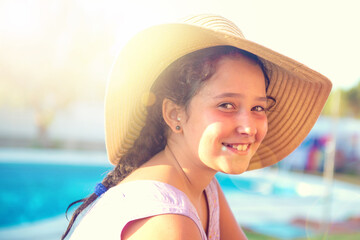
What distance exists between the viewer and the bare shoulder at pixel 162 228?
1.02 m

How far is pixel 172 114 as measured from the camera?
1415 mm

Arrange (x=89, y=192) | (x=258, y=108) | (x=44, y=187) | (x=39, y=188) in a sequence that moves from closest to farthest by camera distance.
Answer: (x=258, y=108), (x=89, y=192), (x=39, y=188), (x=44, y=187)

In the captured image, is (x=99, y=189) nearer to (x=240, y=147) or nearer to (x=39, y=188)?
(x=240, y=147)

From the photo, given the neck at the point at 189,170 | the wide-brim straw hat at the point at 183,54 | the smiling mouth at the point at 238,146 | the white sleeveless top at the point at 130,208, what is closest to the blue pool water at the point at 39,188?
the wide-brim straw hat at the point at 183,54

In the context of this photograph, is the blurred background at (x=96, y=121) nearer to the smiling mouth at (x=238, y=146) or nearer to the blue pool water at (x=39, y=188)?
the blue pool water at (x=39, y=188)

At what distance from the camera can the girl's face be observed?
4.05 ft

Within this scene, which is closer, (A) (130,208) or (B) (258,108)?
(A) (130,208)

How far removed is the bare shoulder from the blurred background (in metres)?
4.26

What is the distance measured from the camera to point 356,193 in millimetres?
9984

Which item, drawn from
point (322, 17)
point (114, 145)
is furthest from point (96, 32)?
point (114, 145)

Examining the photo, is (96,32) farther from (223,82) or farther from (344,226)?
(223,82)

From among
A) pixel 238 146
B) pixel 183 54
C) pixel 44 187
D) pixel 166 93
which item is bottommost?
pixel 44 187

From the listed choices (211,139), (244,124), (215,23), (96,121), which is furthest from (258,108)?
(96,121)

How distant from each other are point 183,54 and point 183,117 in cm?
25
